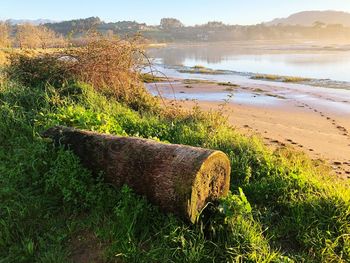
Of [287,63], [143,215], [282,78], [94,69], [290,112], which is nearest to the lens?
[143,215]

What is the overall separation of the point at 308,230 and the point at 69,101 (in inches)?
193

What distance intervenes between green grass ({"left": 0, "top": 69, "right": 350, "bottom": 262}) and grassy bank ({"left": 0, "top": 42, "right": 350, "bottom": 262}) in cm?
1

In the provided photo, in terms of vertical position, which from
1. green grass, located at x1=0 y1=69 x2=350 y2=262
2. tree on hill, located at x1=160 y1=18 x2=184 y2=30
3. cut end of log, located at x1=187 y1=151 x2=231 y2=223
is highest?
tree on hill, located at x1=160 y1=18 x2=184 y2=30

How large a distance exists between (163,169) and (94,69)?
5900 mm

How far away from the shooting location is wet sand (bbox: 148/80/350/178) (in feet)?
28.5

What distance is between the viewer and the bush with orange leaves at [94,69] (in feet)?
28.9

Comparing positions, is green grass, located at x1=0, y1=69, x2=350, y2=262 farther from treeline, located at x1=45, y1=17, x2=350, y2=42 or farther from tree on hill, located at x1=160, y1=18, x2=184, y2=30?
tree on hill, located at x1=160, y1=18, x2=184, y2=30

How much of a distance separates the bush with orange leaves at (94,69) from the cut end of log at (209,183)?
5001 millimetres

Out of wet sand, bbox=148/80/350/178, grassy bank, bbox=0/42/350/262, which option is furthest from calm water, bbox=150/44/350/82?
grassy bank, bbox=0/42/350/262

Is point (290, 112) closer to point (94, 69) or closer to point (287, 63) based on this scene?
point (94, 69)

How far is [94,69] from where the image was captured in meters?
9.17

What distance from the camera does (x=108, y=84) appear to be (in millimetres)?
9367

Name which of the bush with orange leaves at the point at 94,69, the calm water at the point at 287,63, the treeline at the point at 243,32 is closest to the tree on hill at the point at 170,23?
the treeline at the point at 243,32

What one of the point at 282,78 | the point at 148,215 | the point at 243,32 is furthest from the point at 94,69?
the point at 243,32
